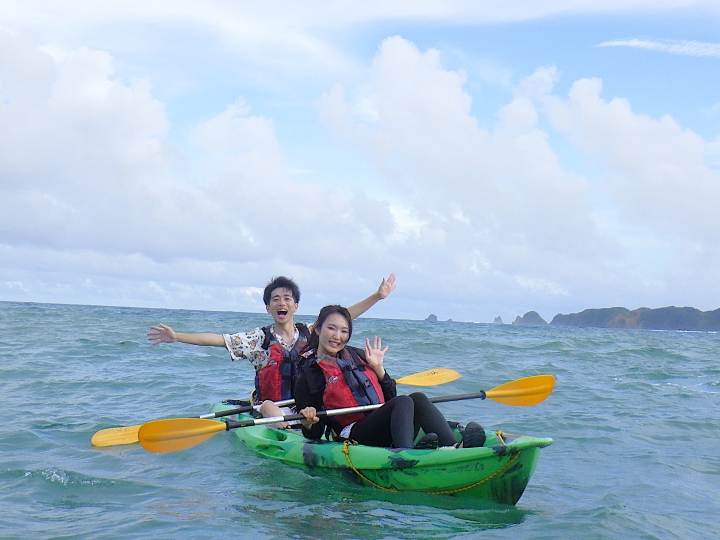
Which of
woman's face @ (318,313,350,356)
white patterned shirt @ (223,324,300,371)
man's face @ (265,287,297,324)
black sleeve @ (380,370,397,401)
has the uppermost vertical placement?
man's face @ (265,287,297,324)

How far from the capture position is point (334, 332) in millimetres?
4543

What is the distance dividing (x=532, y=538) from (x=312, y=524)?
1199mm

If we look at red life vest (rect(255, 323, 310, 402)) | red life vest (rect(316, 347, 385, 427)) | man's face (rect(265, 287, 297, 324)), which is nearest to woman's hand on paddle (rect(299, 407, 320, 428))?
red life vest (rect(316, 347, 385, 427))

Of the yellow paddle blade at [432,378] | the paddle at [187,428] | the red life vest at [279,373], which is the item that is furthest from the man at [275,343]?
the yellow paddle blade at [432,378]

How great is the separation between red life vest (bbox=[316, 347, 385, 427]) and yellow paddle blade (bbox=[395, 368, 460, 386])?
1947 mm

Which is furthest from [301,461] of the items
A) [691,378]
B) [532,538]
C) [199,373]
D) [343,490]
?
[691,378]

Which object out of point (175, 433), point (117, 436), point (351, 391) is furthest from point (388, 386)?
point (117, 436)

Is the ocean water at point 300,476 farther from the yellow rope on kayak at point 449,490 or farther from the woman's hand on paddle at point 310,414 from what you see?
the woman's hand on paddle at point 310,414

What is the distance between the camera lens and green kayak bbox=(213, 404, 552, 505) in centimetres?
393

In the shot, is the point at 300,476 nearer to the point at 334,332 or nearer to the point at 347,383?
the point at 347,383

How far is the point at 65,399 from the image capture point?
7.91 metres

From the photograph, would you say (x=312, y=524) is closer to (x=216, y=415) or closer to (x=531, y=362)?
(x=216, y=415)

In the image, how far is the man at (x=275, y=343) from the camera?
222 inches

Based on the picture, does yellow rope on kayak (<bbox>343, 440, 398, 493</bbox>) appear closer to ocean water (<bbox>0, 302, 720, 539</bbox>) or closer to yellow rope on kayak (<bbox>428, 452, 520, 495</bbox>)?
ocean water (<bbox>0, 302, 720, 539</bbox>)
